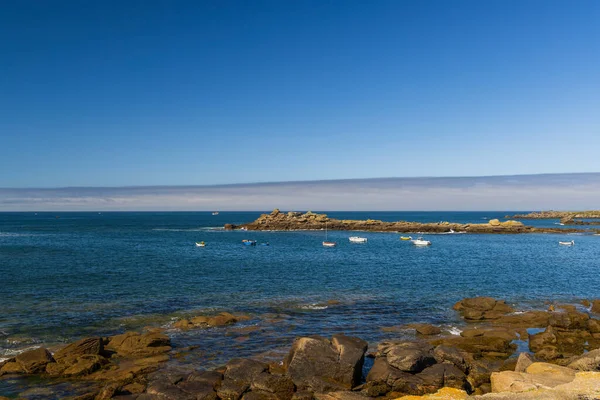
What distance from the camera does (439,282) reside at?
49125 mm

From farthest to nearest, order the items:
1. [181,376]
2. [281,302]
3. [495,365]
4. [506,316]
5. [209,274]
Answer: [209,274], [281,302], [506,316], [495,365], [181,376]

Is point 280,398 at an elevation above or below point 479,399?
below

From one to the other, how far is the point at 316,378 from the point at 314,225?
449 feet

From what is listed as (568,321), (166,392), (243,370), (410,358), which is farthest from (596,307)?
(166,392)

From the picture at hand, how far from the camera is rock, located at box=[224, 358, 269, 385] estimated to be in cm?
1923

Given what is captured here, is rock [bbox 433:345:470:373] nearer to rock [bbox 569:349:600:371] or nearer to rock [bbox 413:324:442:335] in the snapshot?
rock [bbox 569:349:600:371]

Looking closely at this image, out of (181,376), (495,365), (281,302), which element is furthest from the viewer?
(281,302)

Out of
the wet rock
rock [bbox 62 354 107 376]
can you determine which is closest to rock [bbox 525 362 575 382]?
the wet rock

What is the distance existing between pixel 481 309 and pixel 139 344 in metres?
26.1

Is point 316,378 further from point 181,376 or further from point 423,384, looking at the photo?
point 181,376

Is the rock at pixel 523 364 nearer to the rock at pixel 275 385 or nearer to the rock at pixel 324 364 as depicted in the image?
the rock at pixel 324 364

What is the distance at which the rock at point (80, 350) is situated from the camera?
2231 centimetres

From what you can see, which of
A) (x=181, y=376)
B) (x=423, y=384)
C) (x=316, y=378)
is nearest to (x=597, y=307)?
(x=423, y=384)

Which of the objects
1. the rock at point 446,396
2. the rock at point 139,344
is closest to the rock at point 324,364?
the rock at point 446,396
